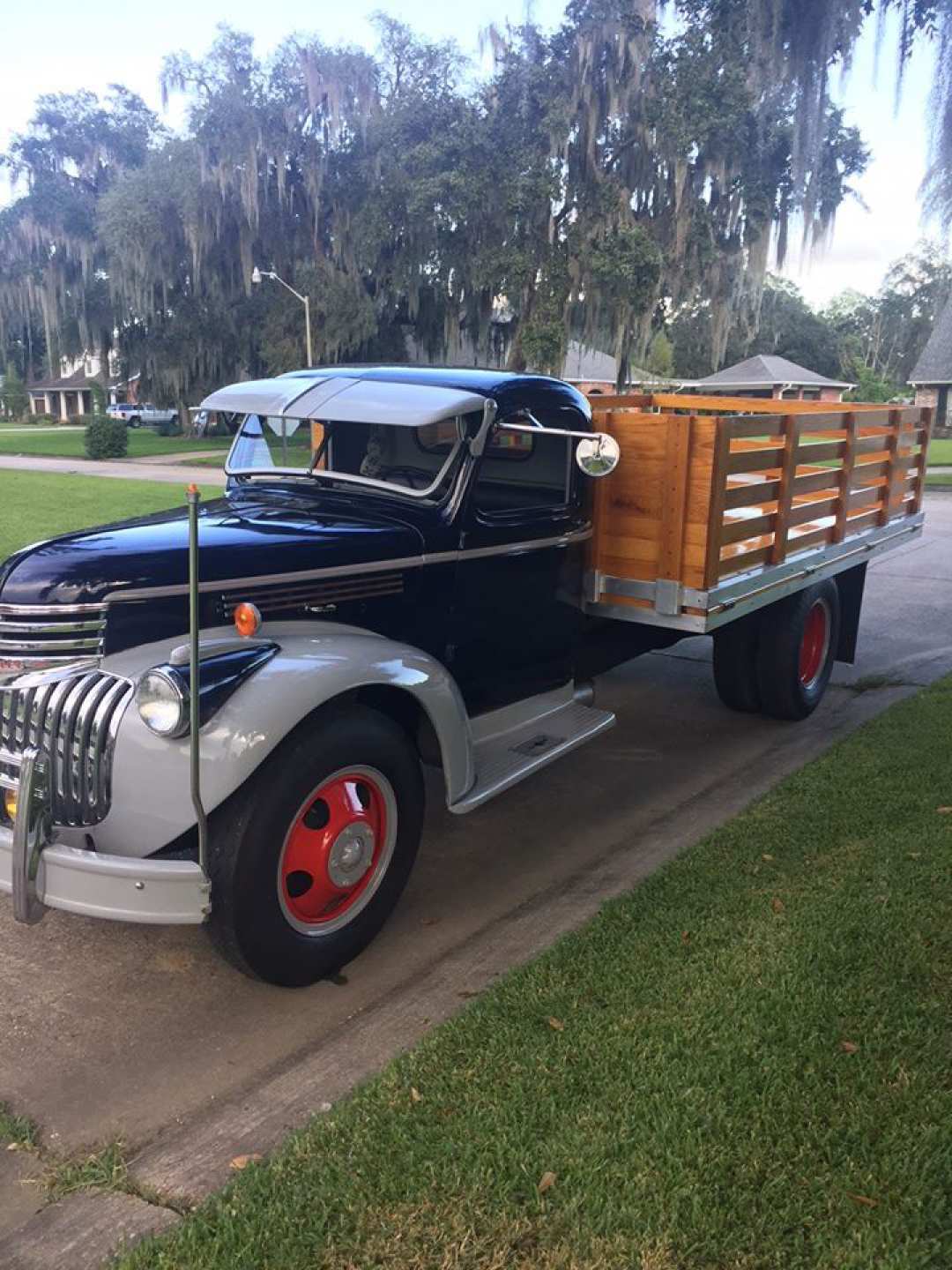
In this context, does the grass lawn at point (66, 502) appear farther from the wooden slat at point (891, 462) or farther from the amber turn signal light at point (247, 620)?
the wooden slat at point (891, 462)

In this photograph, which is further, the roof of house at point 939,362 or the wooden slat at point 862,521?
the roof of house at point 939,362

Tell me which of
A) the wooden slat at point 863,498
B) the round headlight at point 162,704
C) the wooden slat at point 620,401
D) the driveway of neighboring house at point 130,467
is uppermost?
the wooden slat at point 620,401

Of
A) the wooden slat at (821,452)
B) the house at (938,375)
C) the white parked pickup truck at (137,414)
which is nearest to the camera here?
the wooden slat at (821,452)

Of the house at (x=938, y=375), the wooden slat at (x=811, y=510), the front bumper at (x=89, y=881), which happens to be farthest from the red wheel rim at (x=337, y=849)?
the house at (x=938, y=375)

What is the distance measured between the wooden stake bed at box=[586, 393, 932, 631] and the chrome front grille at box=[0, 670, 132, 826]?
8.63 feet

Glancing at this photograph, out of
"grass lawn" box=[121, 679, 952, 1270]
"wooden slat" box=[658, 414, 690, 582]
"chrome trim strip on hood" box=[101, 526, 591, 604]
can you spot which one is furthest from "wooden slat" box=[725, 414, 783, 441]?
"grass lawn" box=[121, 679, 952, 1270]

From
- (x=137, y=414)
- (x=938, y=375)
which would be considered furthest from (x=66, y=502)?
(x=137, y=414)

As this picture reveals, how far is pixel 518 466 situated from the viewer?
469 cm

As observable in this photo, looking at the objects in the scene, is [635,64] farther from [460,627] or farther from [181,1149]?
[181,1149]

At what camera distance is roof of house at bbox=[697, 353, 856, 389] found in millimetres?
54188

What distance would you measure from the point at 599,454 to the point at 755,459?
1353 millimetres

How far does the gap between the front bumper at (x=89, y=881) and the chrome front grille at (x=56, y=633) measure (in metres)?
0.42

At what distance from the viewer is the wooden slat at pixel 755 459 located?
16.1 feet

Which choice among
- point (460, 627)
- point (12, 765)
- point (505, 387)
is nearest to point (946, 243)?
point (505, 387)
